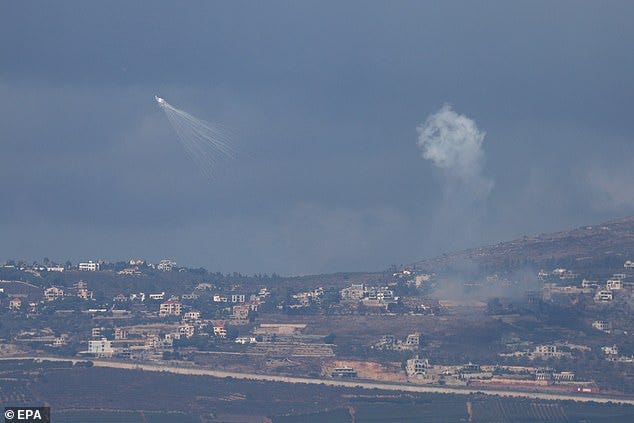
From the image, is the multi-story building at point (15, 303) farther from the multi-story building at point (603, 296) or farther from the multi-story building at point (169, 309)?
the multi-story building at point (603, 296)

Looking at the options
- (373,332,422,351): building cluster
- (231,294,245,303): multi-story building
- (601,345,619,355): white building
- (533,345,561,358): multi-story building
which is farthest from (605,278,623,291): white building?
(231,294,245,303): multi-story building

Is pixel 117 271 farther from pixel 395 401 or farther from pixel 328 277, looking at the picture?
pixel 395 401

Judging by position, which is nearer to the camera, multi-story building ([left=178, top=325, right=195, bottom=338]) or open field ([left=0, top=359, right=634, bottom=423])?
open field ([left=0, top=359, right=634, bottom=423])


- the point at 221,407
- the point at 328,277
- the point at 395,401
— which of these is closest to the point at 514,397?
the point at 395,401

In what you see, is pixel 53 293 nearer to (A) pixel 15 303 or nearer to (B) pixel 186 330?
(A) pixel 15 303

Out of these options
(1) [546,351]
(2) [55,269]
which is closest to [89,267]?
(2) [55,269]

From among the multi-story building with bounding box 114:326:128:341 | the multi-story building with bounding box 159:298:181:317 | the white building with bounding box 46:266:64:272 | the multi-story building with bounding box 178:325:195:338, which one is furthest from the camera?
the white building with bounding box 46:266:64:272

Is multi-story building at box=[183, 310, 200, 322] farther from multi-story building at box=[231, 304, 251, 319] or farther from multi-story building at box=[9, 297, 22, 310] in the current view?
multi-story building at box=[9, 297, 22, 310]

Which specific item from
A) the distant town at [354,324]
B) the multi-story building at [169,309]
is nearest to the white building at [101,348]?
the distant town at [354,324]
